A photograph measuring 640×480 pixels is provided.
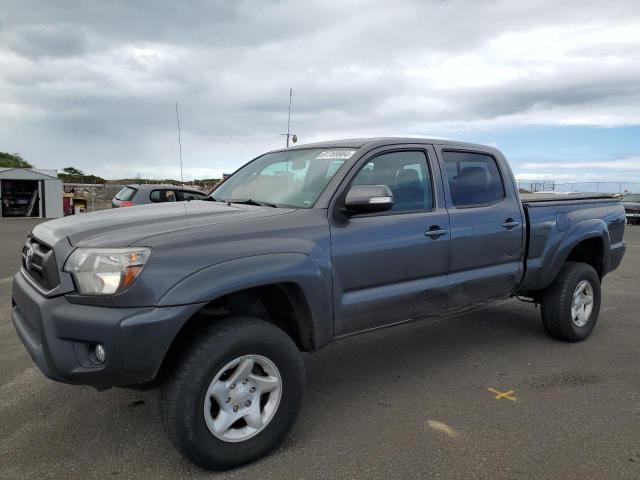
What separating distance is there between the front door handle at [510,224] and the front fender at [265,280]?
6.18 feet

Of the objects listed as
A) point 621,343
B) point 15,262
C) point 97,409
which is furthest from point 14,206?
point 621,343

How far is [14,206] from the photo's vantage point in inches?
864

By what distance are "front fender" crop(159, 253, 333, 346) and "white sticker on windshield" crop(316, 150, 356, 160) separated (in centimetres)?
88

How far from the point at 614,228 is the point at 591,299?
820 mm

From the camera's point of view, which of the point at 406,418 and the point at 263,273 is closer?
the point at 263,273

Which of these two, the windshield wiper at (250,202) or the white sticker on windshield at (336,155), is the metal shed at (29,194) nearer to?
the windshield wiper at (250,202)

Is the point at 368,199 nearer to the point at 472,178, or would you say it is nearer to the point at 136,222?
the point at 136,222

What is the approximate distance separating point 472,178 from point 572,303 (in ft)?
5.57

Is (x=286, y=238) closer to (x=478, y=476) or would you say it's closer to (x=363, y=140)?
(x=363, y=140)

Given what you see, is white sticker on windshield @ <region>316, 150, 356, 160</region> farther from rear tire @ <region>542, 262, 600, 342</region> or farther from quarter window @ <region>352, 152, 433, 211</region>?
rear tire @ <region>542, 262, 600, 342</region>

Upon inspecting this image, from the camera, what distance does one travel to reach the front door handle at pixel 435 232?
3576mm

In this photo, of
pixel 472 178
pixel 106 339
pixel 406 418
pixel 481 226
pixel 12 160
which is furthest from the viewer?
pixel 12 160

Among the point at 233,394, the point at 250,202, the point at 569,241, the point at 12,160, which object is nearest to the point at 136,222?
the point at 250,202

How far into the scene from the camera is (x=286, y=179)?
144 inches
